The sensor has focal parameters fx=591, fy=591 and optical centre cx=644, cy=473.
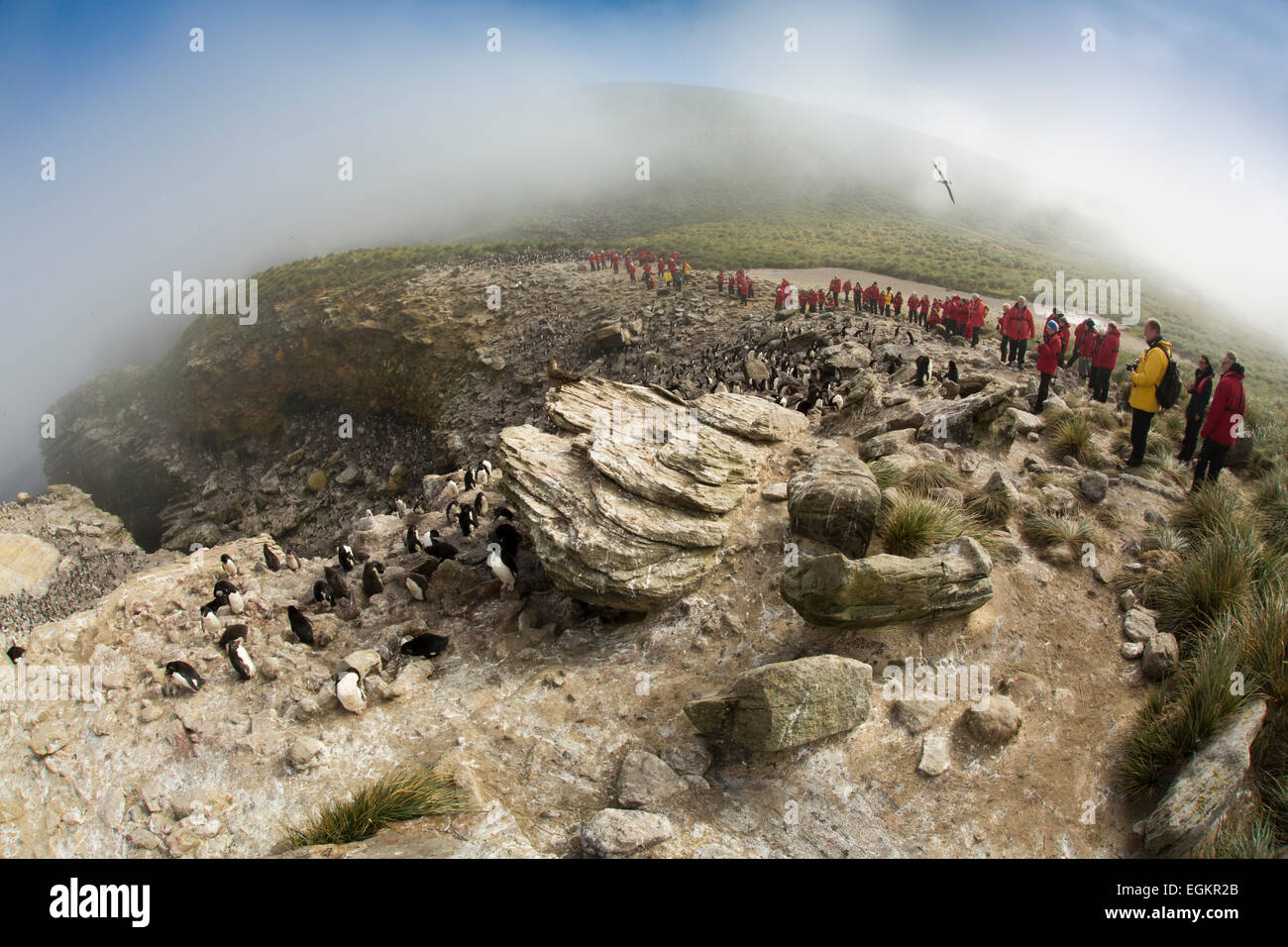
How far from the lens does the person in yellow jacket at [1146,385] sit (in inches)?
381

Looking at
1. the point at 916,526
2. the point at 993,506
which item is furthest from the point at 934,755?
the point at 993,506

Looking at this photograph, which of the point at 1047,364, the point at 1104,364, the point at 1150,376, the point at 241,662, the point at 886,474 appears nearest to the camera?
the point at 241,662

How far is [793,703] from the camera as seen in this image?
5.74 metres

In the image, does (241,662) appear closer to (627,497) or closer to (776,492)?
(627,497)

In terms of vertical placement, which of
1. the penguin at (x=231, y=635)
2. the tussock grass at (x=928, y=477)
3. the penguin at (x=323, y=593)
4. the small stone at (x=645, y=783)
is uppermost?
the tussock grass at (x=928, y=477)

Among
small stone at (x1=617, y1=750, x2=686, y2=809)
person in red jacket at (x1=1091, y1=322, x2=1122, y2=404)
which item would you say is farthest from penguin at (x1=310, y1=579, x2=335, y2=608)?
person in red jacket at (x1=1091, y1=322, x2=1122, y2=404)

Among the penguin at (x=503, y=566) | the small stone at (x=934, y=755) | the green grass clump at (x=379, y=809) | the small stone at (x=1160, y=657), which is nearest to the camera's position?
the green grass clump at (x=379, y=809)

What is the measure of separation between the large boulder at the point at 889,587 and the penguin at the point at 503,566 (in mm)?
4899

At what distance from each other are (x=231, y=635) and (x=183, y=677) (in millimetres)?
1006

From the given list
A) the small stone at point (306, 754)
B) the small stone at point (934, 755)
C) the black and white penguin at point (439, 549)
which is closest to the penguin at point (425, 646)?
the small stone at point (306, 754)

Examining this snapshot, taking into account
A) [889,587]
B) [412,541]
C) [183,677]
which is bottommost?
[183,677]

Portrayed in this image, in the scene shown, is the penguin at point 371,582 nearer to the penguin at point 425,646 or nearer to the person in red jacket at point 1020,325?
the penguin at point 425,646
